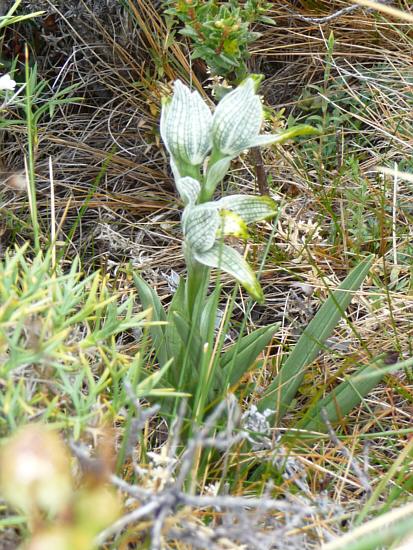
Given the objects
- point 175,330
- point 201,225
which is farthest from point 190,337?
point 201,225

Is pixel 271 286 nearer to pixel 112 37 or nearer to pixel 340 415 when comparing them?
pixel 340 415

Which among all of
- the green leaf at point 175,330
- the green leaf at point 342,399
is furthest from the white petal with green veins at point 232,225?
the green leaf at point 342,399

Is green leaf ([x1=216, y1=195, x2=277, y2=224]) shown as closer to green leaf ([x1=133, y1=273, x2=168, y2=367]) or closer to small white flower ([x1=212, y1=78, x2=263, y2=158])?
small white flower ([x1=212, y1=78, x2=263, y2=158])

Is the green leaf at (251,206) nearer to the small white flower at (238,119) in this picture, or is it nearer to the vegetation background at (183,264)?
the small white flower at (238,119)

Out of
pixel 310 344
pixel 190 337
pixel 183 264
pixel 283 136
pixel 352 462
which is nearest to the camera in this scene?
pixel 352 462

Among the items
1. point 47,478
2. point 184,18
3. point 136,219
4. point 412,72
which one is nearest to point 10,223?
point 136,219

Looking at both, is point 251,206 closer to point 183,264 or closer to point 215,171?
point 215,171
